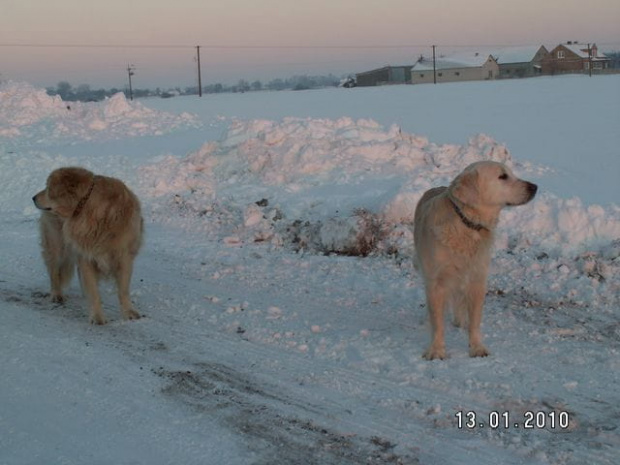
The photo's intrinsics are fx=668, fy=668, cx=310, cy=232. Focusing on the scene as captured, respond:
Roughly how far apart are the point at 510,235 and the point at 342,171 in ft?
12.8

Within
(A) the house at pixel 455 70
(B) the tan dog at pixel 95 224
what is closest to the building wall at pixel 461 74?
(A) the house at pixel 455 70

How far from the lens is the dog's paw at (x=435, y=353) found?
5.28 m

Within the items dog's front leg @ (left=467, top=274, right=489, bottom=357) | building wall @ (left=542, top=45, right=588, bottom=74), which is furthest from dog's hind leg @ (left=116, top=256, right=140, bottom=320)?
building wall @ (left=542, top=45, right=588, bottom=74)

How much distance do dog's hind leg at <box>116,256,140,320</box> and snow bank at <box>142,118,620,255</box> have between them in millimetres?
2960

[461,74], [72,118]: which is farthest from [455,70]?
[72,118]

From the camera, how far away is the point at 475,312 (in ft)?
17.8

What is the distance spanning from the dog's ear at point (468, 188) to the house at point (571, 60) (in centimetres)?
6730

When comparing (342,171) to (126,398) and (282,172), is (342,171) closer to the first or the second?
(282,172)

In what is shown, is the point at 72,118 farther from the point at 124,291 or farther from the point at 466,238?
the point at 466,238

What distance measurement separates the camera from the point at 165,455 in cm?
377

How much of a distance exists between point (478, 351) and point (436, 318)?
0.41 m

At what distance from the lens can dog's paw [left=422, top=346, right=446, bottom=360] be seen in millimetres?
5277

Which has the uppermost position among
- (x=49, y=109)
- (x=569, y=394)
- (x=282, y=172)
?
(x=49, y=109)

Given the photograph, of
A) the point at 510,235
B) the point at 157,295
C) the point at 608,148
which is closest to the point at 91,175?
the point at 157,295
